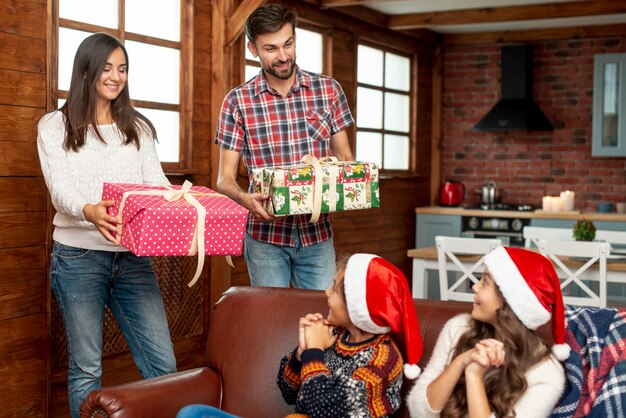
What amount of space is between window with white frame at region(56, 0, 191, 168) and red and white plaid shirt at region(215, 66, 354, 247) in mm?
1285

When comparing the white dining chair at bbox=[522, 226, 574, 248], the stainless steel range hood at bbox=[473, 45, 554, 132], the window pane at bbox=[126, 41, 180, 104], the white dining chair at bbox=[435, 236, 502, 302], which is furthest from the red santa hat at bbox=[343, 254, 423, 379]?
the stainless steel range hood at bbox=[473, 45, 554, 132]

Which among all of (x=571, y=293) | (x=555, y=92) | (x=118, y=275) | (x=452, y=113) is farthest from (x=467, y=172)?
(x=118, y=275)

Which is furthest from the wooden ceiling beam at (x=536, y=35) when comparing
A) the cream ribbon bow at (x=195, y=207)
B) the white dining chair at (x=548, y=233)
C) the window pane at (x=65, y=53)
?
the cream ribbon bow at (x=195, y=207)

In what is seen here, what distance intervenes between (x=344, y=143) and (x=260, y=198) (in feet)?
1.48

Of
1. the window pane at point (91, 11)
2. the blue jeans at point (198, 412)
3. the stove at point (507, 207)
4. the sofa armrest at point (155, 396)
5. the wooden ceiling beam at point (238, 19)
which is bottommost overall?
the sofa armrest at point (155, 396)

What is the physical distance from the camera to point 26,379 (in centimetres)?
370

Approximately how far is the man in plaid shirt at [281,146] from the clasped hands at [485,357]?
1117 millimetres

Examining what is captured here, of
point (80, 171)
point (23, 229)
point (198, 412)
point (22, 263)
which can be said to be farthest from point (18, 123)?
point (198, 412)

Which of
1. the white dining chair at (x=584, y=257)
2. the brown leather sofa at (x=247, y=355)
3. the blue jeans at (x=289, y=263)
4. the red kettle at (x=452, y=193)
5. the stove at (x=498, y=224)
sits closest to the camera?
the brown leather sofa at (x=247, y=355)

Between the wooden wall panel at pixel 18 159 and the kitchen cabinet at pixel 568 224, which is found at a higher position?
the wooden wall panel at pixel 18 159

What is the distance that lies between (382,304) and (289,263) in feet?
3.15

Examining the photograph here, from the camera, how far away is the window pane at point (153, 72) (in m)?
4.39

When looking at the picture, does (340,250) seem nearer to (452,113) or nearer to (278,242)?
(452,113)

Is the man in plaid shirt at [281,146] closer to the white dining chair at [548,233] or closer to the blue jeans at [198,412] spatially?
the blue jeans at [198,412]
